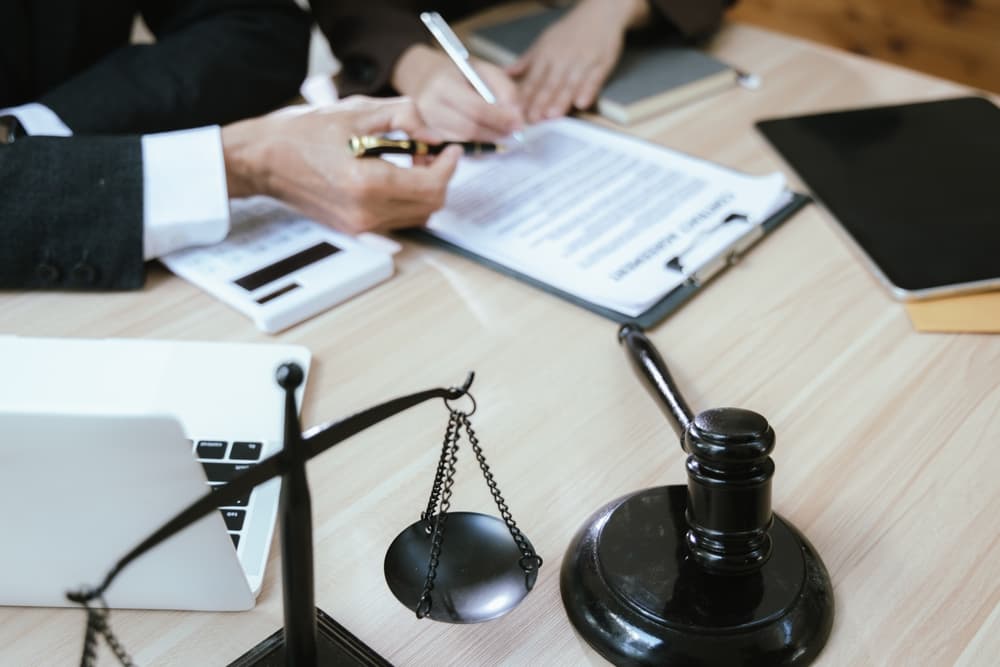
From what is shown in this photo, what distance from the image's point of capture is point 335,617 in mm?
632

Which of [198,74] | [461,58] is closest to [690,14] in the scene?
[461,58]

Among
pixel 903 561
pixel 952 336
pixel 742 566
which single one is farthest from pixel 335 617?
pixel 952 336

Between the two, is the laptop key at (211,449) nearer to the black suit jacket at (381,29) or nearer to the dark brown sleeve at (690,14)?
the black suit jacket at (381,29)

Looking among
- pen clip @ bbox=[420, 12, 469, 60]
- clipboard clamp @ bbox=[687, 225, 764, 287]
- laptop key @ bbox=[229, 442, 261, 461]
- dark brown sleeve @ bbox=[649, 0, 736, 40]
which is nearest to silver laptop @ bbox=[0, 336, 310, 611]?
laptop key @ bbox=[229, 442, 261, 461]

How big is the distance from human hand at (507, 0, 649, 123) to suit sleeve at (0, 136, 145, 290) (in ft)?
1.85

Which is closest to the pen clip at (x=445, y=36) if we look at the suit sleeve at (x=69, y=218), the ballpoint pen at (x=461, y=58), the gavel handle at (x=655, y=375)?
the ballpoint pen at (x=461, y=58)

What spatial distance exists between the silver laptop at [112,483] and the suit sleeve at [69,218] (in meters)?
0.28

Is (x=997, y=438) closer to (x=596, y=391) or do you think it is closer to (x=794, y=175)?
(x=596, y=391)

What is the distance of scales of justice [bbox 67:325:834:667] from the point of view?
57 cm

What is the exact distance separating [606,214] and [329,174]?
305 mm

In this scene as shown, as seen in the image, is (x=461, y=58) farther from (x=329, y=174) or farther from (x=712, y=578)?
(x=712, y=578)

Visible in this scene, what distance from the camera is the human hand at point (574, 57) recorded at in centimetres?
133

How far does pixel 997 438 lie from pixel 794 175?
0.49 m

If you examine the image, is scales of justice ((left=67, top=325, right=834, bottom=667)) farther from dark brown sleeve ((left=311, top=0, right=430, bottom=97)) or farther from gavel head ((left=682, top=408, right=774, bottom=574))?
dark brown sleeve ((left=311, top=0, right=430, bottom=97))
